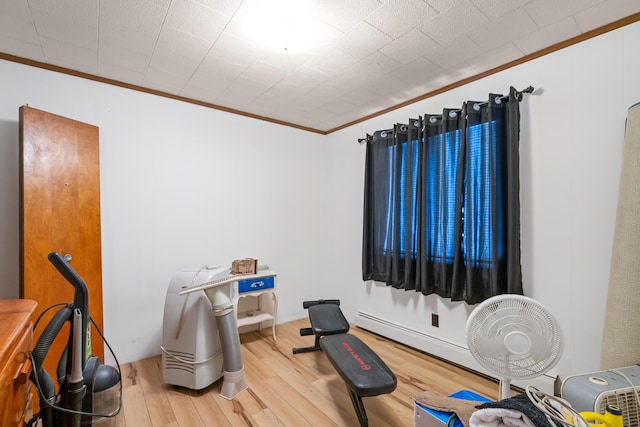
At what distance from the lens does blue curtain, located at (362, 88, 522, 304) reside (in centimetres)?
216

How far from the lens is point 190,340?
6.93 ft

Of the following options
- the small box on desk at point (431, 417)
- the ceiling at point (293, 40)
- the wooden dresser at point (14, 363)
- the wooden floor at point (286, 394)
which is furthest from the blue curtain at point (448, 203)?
the wooden dresser at point (14, 363)

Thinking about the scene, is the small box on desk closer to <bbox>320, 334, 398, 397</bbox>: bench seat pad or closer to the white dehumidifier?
<bbox>320, 334, 398, 397</bbox>: bench seat pad

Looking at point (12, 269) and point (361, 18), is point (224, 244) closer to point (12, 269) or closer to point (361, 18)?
point (12, 269)

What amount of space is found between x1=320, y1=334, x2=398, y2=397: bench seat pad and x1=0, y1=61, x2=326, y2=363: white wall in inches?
63.0

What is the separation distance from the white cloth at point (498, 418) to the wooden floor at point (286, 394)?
35.0 inches

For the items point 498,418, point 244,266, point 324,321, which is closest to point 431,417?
point 498,418

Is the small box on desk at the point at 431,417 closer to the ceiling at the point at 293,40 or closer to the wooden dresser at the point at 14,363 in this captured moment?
the wooden dresser at the point at 14,363

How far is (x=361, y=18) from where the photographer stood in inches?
68.0

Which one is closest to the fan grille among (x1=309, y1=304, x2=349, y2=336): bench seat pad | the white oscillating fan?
the white oscillating fan

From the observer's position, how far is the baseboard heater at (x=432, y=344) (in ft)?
6.52

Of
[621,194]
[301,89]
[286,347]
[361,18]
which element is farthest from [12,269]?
[621,194]

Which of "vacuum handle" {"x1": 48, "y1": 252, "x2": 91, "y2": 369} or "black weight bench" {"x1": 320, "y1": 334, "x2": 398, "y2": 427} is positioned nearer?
"vacuum handle" {"x1": 48, "y1": 252, "x2": 91, "y2": 369}

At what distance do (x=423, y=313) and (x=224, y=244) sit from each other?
215 cm
